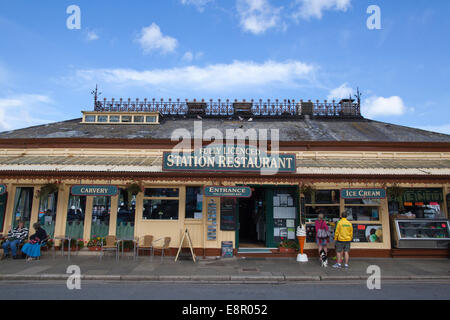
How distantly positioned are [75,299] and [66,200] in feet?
20.2

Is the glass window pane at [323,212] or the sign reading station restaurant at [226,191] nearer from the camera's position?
the sign reading station restaurant at [226,191]

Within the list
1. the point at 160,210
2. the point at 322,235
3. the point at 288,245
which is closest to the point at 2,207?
the point at 160,210

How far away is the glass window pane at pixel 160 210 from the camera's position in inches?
442

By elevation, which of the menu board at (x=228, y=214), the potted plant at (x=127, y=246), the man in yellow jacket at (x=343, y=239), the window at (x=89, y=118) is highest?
the window at (x=89, y=118)

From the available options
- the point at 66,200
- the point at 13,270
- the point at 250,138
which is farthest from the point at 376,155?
the point at 13,270

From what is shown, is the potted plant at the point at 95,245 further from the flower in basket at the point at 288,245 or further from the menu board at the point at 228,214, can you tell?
the flower in basket at the point at 288,245

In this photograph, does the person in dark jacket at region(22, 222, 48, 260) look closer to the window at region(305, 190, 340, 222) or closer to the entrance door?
the entrance door

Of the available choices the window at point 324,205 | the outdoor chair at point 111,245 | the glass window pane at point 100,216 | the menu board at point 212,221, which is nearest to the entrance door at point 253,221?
the menu board at point 212,221

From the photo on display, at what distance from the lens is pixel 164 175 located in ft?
33.3

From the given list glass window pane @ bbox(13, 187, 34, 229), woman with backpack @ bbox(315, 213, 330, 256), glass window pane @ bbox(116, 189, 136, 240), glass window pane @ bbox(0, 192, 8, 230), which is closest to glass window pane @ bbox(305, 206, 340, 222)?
woman with backpack @ bbox(315, 213, 330, 256)

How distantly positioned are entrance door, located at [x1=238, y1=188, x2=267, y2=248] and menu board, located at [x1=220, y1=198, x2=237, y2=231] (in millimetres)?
1315

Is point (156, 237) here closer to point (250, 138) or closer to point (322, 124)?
point (250, 138)

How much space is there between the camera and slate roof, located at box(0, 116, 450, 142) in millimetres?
13125

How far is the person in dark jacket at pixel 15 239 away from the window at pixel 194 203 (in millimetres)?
6116
